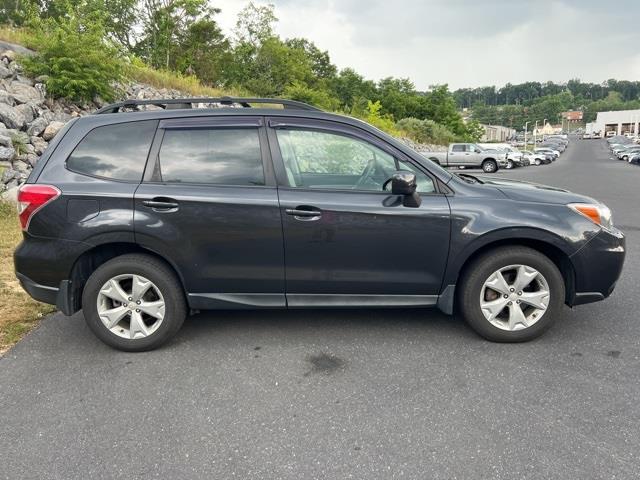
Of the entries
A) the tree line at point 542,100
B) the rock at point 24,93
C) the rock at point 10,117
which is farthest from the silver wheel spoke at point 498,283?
the tree line at point 542,100

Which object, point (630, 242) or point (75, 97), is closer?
point (630, 242)

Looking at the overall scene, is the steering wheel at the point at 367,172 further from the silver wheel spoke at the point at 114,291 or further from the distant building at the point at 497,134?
the distant building at the point at 497,134

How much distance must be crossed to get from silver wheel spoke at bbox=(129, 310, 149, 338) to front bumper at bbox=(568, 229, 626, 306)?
324 centimetres

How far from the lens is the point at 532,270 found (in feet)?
11.5

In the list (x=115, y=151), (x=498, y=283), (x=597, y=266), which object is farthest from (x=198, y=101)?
(x=597, y=266)

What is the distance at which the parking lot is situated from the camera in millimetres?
2381

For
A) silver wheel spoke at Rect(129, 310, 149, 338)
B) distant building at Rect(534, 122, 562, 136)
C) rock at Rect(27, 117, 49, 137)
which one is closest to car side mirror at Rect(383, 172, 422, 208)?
silver wheel spoke at Rect(129, 310, 149, 338)

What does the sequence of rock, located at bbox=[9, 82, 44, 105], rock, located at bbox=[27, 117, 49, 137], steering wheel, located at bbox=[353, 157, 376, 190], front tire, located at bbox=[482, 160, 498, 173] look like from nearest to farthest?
steering wheel, located at bbox=[353, 157, 376, 190], rock, located at bbox=[27, 117, 49, 137], rock, located at bbox=[9, 82, 44, 105], front tire, located at bbox=[482, 160, 498, 173]

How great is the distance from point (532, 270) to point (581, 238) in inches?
17.4

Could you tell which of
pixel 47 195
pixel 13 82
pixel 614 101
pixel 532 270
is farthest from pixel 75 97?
pixel 614 101

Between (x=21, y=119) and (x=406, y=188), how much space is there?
32.7ft

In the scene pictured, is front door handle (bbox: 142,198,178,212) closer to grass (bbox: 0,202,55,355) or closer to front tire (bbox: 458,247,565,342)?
grass (bbox: 0,202,55,355)

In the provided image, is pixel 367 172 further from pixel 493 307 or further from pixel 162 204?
pixel 162 204

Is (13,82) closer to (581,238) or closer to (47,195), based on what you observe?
(47,195)
